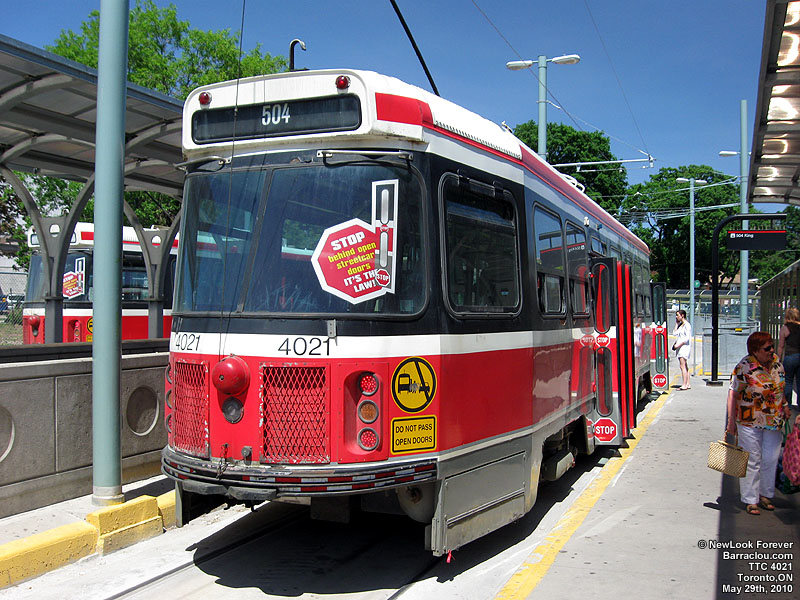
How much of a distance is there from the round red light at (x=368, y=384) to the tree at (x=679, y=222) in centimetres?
6047

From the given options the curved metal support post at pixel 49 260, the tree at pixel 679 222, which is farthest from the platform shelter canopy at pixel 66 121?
the tree at pixel 679 222

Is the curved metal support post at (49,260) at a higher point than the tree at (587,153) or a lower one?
lower

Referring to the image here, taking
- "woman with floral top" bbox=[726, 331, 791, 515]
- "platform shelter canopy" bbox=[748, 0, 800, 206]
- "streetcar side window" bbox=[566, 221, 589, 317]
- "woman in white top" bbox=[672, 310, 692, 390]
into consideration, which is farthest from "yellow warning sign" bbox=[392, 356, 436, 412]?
"woman in white top" bbox=[672, 310, 692, 390]

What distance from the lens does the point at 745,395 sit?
6695mm

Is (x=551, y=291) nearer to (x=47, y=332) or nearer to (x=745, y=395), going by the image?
(x=745, y=395)

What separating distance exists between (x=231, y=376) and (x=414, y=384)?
1163 millimetres

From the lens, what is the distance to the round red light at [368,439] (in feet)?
14.9

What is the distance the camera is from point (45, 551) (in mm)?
5266

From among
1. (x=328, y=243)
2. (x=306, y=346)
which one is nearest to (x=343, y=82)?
(x=328, y=243)

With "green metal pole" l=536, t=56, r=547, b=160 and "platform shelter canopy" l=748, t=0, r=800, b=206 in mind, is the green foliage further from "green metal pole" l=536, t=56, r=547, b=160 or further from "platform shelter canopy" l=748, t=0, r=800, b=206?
"platform shelter canopy" l=748, t=0, r=800, b=206

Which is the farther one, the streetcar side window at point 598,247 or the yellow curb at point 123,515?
the streetcar side window at point 598,247

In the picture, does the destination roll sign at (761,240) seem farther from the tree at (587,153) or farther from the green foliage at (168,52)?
the tree at (587,153)

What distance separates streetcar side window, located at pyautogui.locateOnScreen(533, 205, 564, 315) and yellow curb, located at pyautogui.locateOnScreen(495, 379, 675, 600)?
1.91 meters

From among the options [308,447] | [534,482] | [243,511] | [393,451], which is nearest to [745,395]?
[534,482]
